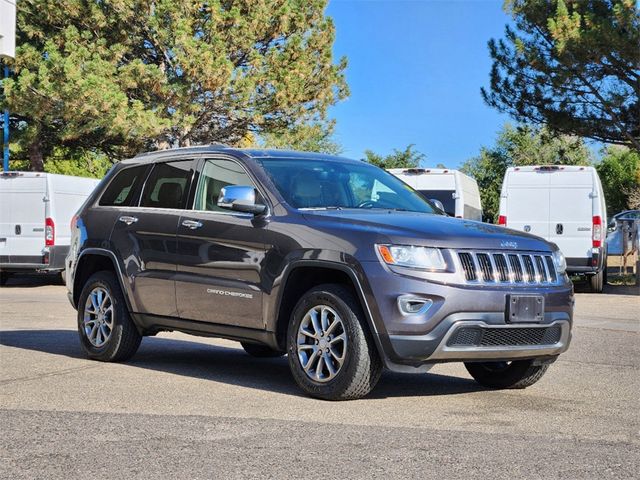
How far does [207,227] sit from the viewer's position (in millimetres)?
8328

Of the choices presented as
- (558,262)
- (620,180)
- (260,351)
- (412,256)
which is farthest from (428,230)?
(620,180)

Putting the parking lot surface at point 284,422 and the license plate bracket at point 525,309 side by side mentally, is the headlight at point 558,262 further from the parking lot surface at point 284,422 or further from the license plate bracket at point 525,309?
the parking lot surface at point 284,422

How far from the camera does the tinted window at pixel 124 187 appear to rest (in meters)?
9.50

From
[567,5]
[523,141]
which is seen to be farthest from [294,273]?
[523,141]

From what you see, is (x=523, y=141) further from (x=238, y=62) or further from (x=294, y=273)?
(x=294, y=273)

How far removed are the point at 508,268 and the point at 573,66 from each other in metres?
21.9

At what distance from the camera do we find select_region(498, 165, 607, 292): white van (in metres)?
21.3

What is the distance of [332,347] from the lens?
726 cm

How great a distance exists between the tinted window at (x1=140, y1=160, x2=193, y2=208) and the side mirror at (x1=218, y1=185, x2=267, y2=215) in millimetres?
1017

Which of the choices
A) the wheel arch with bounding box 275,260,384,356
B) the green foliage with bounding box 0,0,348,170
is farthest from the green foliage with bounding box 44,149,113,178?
the wheel arch with bounding box 275,260,384,356

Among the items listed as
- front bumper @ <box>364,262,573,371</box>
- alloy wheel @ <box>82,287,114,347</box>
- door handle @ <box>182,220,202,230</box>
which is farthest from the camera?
alloy wheel @ <box>82,287,114,347</box>

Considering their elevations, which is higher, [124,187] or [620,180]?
[620,180]

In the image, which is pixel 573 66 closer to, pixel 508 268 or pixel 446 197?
pixel 446 197

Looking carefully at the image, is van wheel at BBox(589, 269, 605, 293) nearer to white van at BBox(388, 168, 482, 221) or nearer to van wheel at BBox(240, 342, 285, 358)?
white van at BBox(388, 168, 482, 221)
